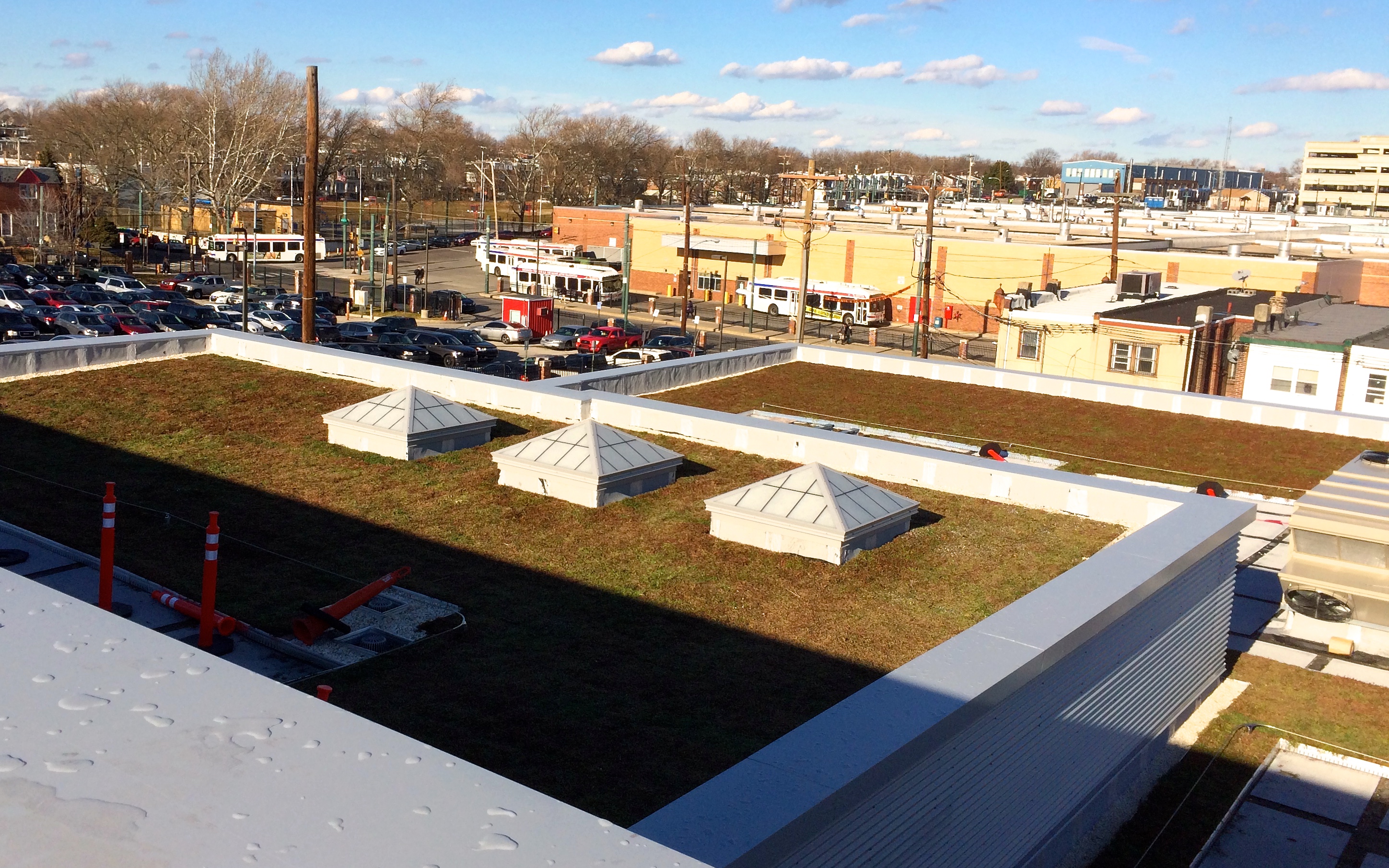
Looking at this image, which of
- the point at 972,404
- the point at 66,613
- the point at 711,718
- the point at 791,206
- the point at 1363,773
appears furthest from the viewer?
the point at 791,206

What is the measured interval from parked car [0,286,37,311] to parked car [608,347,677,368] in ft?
84.7

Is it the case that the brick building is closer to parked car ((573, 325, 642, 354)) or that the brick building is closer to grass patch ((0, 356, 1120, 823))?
parked car ((573, 325, 642, 354))

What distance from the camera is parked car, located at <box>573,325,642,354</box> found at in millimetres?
51062

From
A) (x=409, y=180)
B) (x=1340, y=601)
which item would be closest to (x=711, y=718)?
(x=1340, y=601)

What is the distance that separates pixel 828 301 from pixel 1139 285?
2340cm

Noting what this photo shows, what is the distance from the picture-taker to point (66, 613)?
641 cm

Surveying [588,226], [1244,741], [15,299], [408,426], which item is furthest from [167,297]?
[1244,741]

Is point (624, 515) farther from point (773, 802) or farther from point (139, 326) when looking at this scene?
point (139, 326)

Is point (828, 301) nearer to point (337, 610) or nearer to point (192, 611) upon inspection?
point (337, 610)

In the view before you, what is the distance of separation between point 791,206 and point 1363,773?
108m

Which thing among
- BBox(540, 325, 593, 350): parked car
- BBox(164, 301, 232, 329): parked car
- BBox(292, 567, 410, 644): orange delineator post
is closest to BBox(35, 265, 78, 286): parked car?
BBox(164, 301, 232, 329): parked car

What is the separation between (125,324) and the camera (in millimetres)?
46031

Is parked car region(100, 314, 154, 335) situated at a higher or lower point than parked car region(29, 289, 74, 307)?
lower

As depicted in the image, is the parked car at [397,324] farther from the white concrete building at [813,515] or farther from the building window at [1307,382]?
the white concrete building at [813,515]
